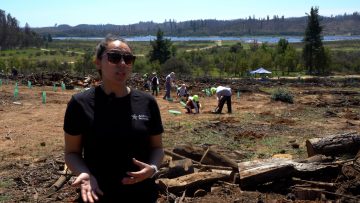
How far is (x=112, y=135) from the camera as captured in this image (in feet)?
8.85

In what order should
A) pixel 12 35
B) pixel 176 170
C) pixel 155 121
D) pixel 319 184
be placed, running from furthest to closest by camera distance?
pixel 12 35
pixel 176 170
pixel 319 184
pixel 155 121

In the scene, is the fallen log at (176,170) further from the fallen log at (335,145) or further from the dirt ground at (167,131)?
the fallen log at (335,145)

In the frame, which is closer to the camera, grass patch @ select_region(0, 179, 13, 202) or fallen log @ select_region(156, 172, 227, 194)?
fallen log @ select_region(156, 172, 227, 194)

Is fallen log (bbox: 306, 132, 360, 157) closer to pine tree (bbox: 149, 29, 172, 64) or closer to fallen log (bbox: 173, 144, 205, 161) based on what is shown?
fallen log (bbox: 173, 144, 205, 161)

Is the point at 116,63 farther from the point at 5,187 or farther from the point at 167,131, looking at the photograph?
the point at 167,131

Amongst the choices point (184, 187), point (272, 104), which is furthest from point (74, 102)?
point (272, 104)

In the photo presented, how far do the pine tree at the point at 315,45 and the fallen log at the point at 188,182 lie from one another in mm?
49247

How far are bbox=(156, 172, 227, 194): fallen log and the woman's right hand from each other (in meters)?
3.71

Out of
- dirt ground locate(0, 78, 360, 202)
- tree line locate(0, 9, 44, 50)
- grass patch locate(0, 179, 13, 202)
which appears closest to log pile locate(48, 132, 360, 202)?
dirt ground locate(0, 78, 360, 202)

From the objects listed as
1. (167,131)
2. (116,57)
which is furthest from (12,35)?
(116,57)

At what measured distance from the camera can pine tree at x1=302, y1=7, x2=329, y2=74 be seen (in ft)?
174

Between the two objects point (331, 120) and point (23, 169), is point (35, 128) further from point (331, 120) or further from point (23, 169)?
point (331, 120)

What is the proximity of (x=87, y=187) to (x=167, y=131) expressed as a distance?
32.1 ft

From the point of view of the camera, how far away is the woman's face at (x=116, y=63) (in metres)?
2.74
